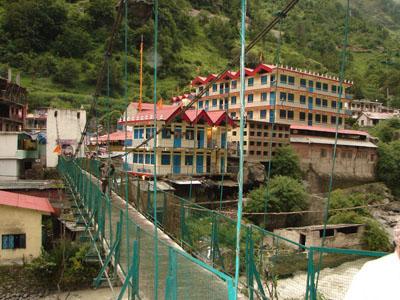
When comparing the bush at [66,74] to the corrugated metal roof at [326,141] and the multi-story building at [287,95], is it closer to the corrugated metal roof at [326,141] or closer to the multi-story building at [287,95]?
the multi-story building at [287,95]

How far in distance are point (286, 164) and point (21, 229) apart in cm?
1205

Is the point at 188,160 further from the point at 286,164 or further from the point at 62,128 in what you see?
the point at 62,128

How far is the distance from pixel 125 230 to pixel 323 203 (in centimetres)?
1322

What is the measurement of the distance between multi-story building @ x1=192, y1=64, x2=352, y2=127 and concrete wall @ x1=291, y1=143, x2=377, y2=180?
8.04 feet

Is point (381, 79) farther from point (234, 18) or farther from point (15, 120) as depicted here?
point (15, 120)

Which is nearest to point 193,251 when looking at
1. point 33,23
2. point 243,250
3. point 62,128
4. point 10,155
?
point 243,250

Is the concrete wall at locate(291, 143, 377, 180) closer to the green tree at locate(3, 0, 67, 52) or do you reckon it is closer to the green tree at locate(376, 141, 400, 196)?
the green tree at locate(376, 141, 400, 196)

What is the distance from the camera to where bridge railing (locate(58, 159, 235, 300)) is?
2.32m

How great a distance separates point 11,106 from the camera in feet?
71.6

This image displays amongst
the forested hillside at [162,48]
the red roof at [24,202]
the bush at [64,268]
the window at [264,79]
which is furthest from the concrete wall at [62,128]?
the forested hillside at [162,48]

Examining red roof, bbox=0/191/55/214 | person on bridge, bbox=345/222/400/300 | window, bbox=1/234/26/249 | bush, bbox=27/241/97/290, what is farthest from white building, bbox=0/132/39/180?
person on bridge, bbox=345/222/400/300

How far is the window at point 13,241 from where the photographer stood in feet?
36.3

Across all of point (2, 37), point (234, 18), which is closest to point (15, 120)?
point (2, 37)

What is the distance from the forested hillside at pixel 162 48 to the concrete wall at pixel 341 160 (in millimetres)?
8049
